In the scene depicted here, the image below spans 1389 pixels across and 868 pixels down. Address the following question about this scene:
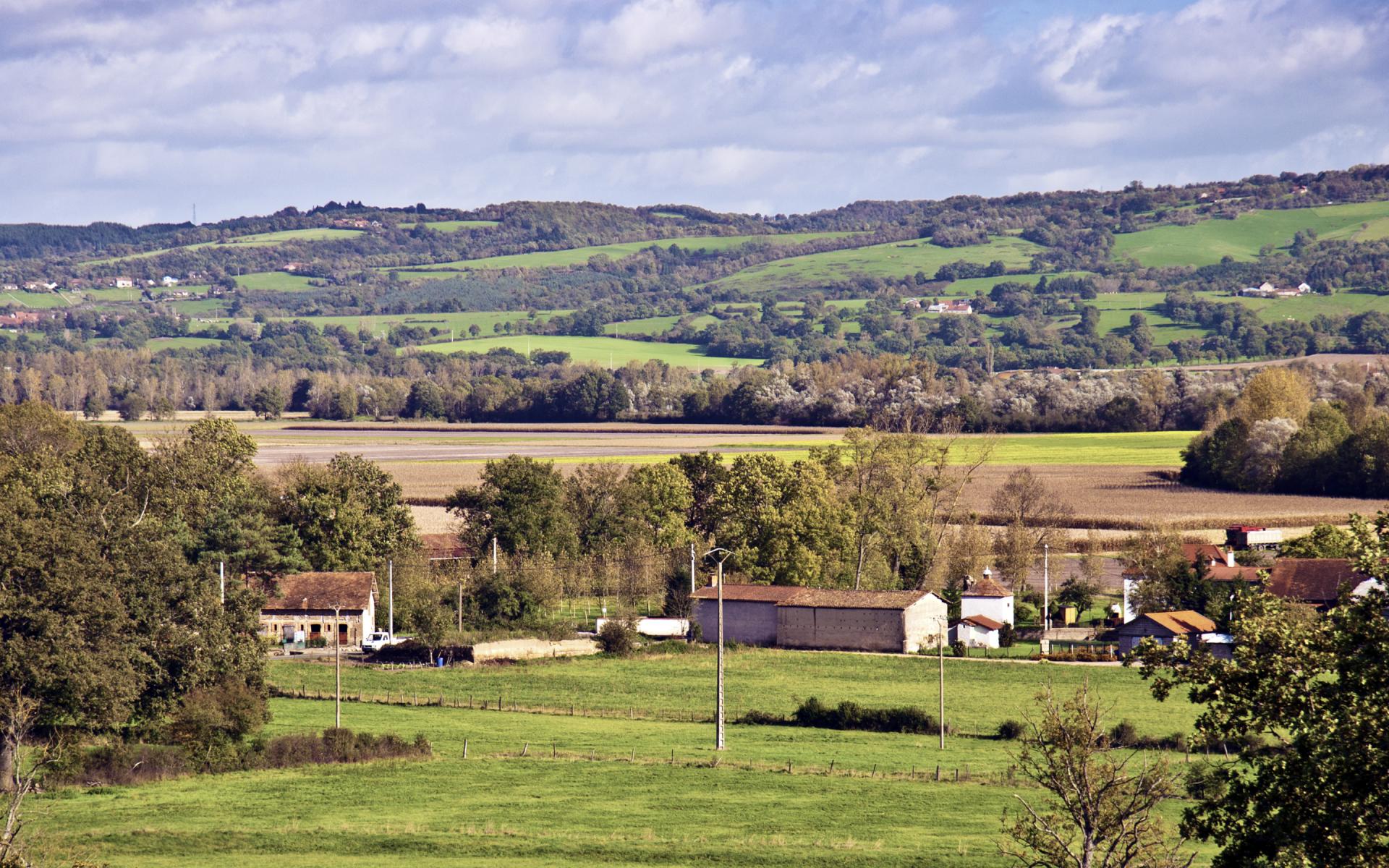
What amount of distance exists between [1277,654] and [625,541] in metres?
61.6

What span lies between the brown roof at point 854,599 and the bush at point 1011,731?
18.2 meters

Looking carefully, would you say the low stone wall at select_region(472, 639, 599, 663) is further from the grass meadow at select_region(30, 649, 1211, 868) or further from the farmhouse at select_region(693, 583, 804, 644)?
the grass meadow at select_region(30, 649, 1211, 868)

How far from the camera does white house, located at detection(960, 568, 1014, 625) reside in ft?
219

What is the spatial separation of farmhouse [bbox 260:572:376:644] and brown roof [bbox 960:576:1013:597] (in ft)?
79.5

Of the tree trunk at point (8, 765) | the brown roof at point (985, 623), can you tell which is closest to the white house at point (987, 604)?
the brown roof at point (985, 623)

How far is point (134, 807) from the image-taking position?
1442 inches

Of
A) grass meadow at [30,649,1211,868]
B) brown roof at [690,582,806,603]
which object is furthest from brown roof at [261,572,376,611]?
grass meadow at [30,649,1211,868]

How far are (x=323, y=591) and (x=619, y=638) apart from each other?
13.8 metres

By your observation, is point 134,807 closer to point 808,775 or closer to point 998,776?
point 808,775

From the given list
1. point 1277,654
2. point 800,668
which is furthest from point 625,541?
point 1277,654

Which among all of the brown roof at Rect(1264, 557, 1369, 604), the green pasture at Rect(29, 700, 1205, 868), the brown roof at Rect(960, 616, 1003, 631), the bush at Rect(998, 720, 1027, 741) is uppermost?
the brown roof at Rect(1264, 557, 1369, 604)

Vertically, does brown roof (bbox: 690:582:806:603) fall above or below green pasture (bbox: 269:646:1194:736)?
above

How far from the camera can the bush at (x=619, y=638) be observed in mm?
61938

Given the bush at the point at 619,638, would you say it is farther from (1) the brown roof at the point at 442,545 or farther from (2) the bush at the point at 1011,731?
(2) the bush at the point at 1011,731
